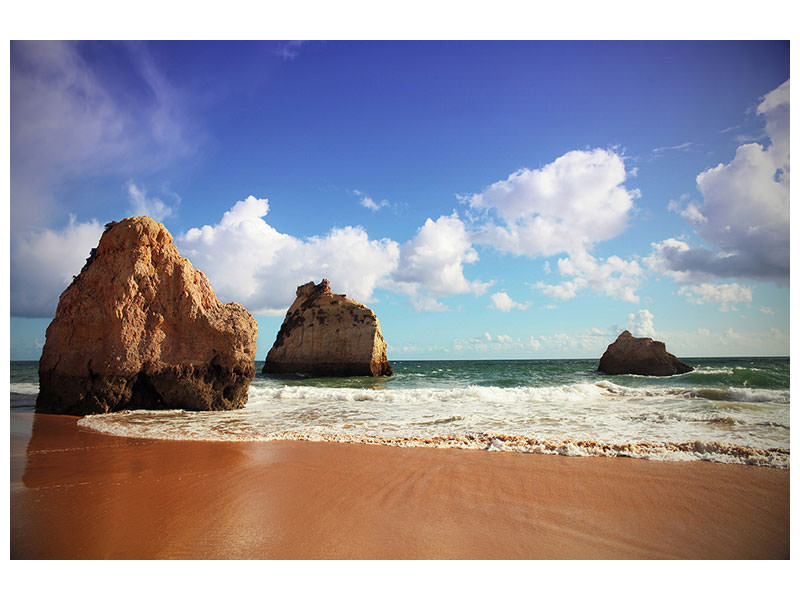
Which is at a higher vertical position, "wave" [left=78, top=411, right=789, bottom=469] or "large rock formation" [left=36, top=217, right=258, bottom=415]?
"large rock formation" [left=36, top=217, right=258, bottom=415]

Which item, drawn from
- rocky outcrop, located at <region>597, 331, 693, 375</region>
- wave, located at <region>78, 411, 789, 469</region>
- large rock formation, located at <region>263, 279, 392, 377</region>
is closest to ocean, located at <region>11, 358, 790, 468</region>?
wave, located at <region>78, 411, 789, 469</region>

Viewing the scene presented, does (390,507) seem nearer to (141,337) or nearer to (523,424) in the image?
(523,424)

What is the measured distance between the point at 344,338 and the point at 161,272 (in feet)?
71.2

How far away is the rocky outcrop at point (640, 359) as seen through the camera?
24.8 m

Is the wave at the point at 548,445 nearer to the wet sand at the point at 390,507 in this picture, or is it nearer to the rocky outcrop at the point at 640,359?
the wet sand at the point at 390,507

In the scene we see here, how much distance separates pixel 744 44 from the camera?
4078 millimetres

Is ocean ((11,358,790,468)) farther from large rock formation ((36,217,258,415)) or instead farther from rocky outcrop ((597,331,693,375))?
rocky outcrop ((597,331,693,375))

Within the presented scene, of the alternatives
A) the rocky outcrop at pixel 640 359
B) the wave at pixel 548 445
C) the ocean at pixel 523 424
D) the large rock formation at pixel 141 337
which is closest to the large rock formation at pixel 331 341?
the rocky outcrop at pixel 640 359

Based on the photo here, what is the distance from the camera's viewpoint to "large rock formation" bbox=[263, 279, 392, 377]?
30.7 metres

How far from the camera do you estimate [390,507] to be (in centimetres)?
363

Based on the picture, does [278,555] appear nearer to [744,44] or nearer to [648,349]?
[744,44]

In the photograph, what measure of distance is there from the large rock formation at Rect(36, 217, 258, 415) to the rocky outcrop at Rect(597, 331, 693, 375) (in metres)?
23.6

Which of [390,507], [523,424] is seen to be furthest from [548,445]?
[390,507]

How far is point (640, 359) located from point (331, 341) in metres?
20.6
